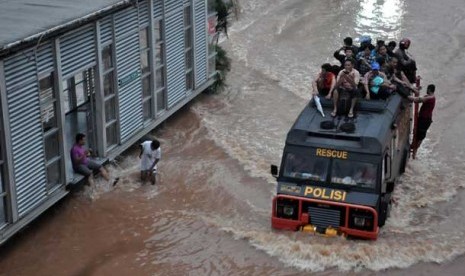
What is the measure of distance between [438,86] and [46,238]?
45.1 ft

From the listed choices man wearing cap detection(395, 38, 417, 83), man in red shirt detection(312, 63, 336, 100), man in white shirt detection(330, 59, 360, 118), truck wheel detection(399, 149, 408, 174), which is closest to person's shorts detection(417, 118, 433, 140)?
truck wheel detection(399, 149, 408, 174)

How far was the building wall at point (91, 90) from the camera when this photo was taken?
1282 cm

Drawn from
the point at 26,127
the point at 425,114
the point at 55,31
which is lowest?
the point at 425,114

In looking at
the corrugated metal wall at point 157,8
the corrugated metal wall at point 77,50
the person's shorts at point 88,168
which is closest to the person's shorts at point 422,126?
the corrugated metal wall at point 157,8

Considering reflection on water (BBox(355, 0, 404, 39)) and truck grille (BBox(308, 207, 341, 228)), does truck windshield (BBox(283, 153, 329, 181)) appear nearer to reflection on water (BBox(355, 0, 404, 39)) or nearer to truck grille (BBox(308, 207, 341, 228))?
truck grille (BBox(308, 207, 341, 228))

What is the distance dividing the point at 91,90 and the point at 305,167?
16.8 ft

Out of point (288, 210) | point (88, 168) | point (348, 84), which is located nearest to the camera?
point (288, 210)

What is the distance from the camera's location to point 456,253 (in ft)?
44.0

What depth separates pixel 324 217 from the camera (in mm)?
12883

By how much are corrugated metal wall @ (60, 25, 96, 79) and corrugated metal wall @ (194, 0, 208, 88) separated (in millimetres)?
5624

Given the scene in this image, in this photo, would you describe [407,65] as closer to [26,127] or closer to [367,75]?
[367,75]

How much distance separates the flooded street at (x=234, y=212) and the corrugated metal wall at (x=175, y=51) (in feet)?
2.72

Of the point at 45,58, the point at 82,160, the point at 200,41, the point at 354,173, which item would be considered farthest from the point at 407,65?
the point at 45,58

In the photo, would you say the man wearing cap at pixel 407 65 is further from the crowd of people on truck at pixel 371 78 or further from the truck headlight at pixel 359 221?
the truck headlight at pixel 359 221
